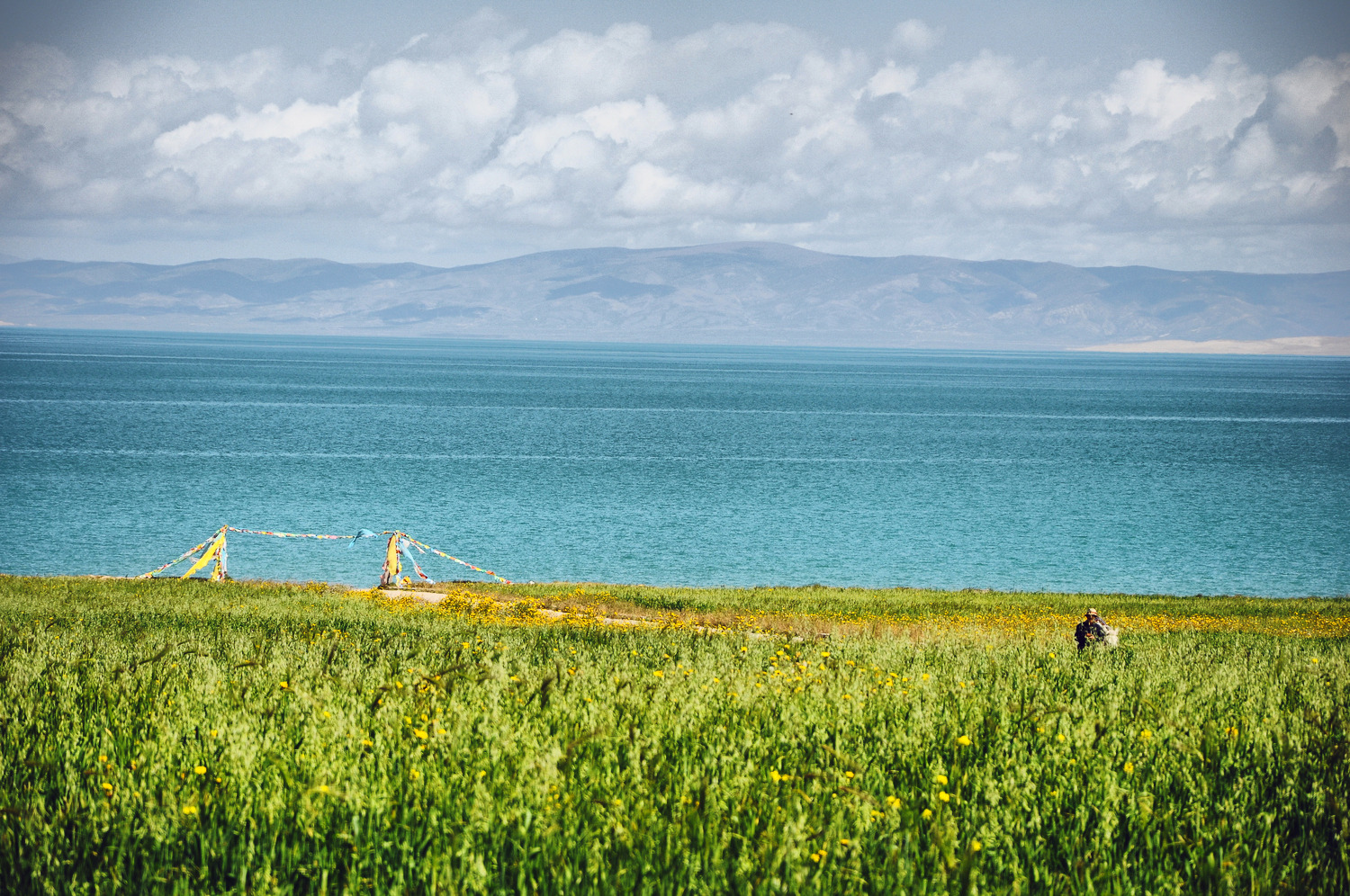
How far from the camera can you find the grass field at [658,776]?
4363mm

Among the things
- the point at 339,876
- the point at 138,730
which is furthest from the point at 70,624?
the point at 339,876

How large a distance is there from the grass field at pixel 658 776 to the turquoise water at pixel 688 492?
31942 mm

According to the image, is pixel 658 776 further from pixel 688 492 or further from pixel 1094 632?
pixel 688 492

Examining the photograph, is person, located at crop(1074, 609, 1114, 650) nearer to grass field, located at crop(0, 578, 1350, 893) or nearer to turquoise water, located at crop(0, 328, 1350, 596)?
grass field, located at crop(0, 578, 1350, 893)

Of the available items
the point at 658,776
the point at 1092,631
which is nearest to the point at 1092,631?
the point at 1092,631

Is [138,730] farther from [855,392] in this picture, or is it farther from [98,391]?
[855,392]

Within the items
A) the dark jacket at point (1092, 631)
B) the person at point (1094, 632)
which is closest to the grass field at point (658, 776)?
the person at point (1094, 632)

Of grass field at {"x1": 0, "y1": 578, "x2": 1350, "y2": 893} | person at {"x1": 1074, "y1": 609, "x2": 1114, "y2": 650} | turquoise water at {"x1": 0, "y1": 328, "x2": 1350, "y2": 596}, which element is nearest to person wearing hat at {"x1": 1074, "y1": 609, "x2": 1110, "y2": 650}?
person at {"x1": 1074, "y1": 609, "x2": 1114, "y2": 650}

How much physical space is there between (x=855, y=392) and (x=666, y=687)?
543 feet

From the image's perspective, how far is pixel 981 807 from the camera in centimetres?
519

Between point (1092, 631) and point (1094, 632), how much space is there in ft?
0.13

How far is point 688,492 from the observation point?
60.8 metres

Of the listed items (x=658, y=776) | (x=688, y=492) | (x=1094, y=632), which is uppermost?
(x=658, y=776)

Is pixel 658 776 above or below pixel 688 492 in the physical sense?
above
